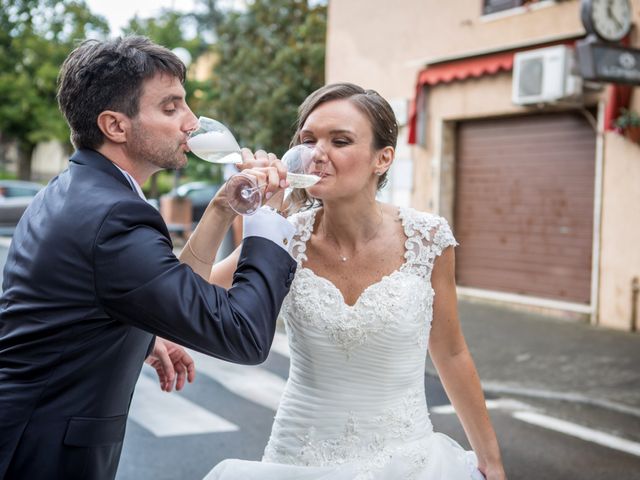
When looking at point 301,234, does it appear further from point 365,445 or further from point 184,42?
point 184,42

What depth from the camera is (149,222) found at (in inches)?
76.4

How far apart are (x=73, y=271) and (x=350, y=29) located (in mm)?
14432

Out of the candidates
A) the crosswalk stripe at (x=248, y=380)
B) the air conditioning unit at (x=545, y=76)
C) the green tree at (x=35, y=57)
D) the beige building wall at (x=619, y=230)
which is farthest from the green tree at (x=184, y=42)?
the crosswalk stripe at (x=248, y=380)

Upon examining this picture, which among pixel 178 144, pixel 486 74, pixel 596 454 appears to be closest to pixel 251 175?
pixel 178 144

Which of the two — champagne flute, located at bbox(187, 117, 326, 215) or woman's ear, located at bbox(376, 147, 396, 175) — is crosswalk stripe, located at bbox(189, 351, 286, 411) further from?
champagne flute, located at bbox(187, 117, 326, 215)

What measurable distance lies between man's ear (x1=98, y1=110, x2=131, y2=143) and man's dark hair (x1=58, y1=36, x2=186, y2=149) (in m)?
0.01

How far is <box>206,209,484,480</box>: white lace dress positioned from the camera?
2.55 meters

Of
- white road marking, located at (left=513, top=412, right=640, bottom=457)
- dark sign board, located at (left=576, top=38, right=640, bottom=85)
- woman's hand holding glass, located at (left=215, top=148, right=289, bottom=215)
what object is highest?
dark sign board, located at (left=576, top=38, right=640, bottom=85)

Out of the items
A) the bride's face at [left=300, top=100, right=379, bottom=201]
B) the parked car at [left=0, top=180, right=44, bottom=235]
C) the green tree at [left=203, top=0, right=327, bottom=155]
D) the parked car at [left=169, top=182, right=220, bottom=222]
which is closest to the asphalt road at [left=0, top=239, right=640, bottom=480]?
the bride's face at [left=300, top=100, right=379, bottom=201]

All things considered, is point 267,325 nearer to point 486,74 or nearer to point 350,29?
point 486,74

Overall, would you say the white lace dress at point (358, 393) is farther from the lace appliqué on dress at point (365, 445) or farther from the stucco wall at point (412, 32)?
the stucco wall at point (412, 32)

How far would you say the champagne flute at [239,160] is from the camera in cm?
212

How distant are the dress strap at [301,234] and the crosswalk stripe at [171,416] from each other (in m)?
3.14

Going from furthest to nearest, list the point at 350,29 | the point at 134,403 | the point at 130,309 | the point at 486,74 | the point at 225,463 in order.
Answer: the point at 350,29, the point at 486,74, the point at 134,403, the point at 225,463, the point at 130,309
